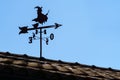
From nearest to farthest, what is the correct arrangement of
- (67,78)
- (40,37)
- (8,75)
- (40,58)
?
(8,75)
(67,78)
(40,58)
(40,37)

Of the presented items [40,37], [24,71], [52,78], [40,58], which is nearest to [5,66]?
[24,71]

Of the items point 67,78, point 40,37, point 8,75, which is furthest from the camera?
point 40,37

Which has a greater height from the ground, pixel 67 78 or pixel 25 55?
pixel 25 55

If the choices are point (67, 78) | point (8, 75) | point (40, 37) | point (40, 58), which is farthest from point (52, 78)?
point (40, 37)

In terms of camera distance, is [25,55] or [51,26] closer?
[25,55]

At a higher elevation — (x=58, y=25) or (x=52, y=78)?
(x=58, y=25)

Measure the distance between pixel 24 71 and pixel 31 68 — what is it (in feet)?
1.20

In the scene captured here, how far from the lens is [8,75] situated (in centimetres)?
579

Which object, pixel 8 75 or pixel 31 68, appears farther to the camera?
pixel 31 68

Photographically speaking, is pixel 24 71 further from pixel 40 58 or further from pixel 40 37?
pixel 40 37

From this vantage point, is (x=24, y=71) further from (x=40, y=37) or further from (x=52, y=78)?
(x=40, y=37)

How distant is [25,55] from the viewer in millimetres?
9484

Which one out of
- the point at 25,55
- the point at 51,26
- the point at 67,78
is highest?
the point at 51,26

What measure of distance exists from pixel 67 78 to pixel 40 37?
4301mm
